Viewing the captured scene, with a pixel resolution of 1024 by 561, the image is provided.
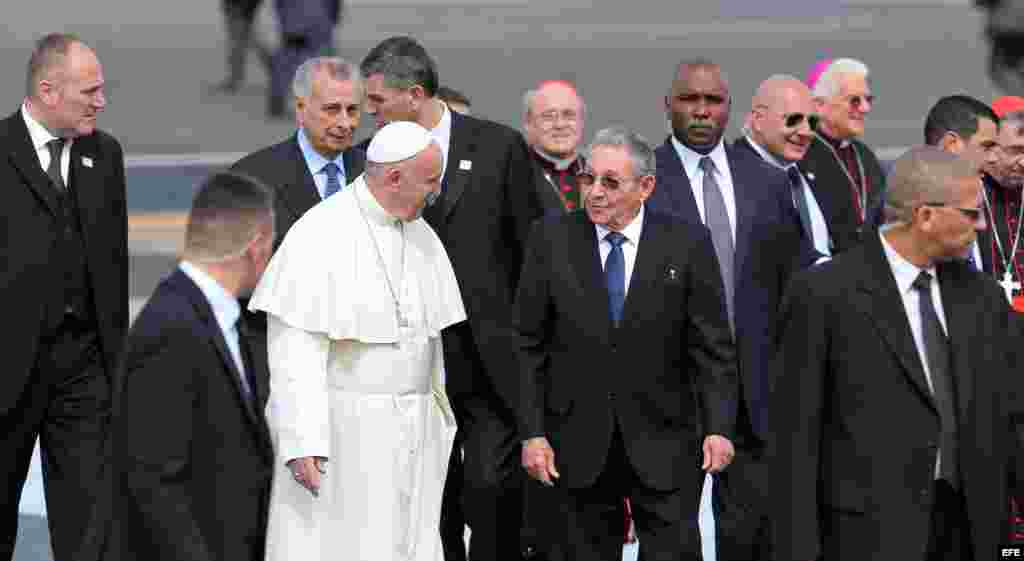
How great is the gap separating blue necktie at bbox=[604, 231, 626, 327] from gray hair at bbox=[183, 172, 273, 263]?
2008 millimetres

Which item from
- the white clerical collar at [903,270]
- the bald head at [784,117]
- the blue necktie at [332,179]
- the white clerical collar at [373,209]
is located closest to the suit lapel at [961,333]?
the white clerical collar at [903,270]

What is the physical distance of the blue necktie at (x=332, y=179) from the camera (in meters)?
8.23

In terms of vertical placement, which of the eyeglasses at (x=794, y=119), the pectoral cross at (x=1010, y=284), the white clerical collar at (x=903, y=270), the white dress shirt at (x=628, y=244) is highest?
the eyeglasses at (x=794, y=119)

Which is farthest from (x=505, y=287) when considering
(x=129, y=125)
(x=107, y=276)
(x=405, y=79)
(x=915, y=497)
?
(x=129, y=125)

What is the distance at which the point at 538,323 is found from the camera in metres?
7.70

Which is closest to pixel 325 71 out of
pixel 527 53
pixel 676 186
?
pixel 676 186

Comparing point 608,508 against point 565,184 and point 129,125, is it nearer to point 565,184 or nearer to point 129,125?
point 565,184

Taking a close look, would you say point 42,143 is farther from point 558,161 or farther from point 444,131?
point 558,161

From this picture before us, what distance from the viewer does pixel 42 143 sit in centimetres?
812

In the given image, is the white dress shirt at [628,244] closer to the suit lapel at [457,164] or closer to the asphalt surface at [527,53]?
the suit lapel at [457,164]

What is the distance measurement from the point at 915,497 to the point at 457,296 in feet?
5.92

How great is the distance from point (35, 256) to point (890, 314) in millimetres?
3190

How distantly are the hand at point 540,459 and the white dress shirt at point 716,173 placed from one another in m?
1.44

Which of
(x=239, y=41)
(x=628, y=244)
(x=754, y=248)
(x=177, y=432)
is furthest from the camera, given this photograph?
(x=239, y=41)
